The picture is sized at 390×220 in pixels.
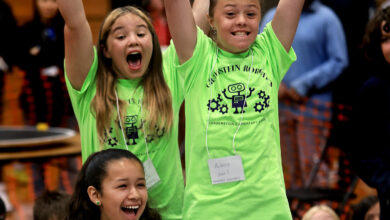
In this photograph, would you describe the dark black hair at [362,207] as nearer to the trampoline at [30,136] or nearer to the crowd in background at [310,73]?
the crowd in background at [310,73]

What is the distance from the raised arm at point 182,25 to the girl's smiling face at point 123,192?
0.50 m

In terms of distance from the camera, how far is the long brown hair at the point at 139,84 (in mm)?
3232

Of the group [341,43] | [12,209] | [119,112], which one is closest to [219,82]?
[119,112]

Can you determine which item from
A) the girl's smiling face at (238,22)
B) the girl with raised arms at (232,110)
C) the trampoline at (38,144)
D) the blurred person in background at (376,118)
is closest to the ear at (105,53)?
the girl with raised arms at (232,110)

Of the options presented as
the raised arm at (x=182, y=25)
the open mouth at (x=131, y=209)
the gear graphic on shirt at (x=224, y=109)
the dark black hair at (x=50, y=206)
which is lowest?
the dark black hair at (x=50, y=206)

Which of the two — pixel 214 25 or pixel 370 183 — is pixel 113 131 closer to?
pixel 214 25

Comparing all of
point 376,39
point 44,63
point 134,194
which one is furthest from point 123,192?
point 44,63

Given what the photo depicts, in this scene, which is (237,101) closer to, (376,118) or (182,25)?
(182,25)

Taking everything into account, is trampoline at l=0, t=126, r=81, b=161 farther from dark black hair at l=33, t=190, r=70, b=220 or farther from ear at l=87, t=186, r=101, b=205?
ear at l=87, t=186, r=101, b=205

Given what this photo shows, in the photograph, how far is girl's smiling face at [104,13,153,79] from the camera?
3312 millimetres

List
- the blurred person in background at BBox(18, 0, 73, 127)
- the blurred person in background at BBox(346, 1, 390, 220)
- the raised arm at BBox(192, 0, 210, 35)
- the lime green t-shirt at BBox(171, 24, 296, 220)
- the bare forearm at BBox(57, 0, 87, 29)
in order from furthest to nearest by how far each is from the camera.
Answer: the blurred person in background at BBox(18, 0, 73, 127)
the blurred person in background at BBox(346, 1, 390, 220)
the raised arm at BBox(192, 0, 210, 35)
the bare forearm at BBox(57, 0, 87, 29)
the lime green t-shirt at BBox(171, 24, 296, 220)

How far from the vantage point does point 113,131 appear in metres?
3.24

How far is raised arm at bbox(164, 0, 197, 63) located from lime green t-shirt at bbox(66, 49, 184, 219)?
1.40 feet

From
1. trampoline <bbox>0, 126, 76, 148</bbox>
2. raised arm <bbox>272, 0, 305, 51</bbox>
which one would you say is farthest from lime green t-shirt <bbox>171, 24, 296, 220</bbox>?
trampoline <bbox>0, 126, 76, 148</bbox>
